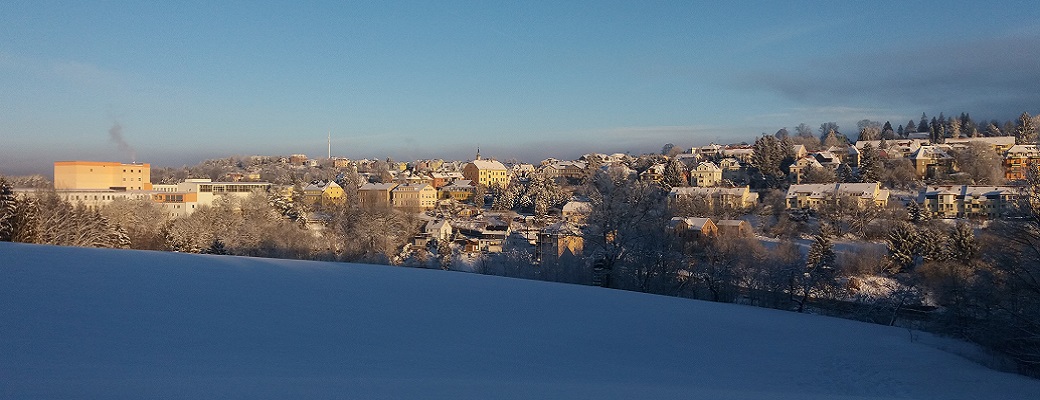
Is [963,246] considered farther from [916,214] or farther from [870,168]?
[870,168]

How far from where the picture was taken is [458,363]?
7.16 metres

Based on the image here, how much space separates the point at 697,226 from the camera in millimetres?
31453

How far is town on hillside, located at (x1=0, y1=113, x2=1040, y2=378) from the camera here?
1630 cm

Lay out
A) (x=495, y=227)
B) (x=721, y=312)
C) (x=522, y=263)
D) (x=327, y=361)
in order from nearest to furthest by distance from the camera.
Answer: (x=327, y=361) → (x=721, y=312) → (x=522, y=263) → (x=495, y=227)

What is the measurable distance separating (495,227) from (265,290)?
29880 millimetres

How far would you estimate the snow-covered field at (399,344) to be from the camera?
589cm

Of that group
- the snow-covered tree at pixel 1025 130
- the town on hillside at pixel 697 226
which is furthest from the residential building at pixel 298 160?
the snow-covered tree at pixel 1025 130

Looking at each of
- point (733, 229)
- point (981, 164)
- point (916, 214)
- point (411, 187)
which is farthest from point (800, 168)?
point (411, 187)

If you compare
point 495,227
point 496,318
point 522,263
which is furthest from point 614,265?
point 495,227

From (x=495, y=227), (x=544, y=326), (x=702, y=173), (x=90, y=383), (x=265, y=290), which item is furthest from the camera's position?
(x=702, y=173)

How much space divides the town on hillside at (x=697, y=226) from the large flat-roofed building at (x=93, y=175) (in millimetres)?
123

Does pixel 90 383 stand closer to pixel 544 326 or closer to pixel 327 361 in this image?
pixel 327 361

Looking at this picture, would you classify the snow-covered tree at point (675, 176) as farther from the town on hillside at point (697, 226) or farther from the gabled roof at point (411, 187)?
the gabled roof at point (411, 187)

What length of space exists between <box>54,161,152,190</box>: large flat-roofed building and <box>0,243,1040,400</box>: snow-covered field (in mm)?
41097
